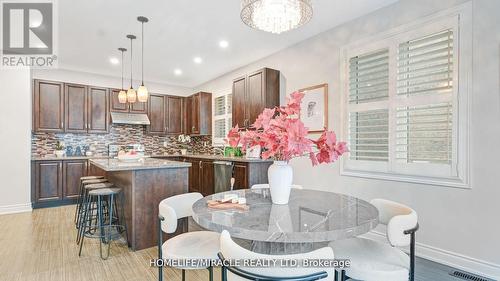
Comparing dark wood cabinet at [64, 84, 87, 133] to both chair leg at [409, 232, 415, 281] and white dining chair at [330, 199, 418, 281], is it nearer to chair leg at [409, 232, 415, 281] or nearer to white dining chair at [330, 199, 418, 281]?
white dining chair at [330, 199, 418, 281]

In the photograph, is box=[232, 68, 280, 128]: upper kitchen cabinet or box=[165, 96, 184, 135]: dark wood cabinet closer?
box=[232, 68, 280, 128]: upper kitchen cabinet

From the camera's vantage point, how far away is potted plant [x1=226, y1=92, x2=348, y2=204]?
146 centimetres

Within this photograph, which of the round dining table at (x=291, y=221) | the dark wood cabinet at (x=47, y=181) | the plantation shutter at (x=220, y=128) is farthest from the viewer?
the plantation shutter at (x=220, y=128)

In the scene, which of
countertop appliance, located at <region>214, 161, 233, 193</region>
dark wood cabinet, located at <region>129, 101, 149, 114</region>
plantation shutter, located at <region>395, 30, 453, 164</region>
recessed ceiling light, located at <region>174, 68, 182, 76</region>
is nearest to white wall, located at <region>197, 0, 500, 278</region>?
plantation shutter, located at <region>395, 30, 453, 164</region>

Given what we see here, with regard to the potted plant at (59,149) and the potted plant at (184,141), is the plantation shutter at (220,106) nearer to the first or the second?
the potted plant at (184,141)

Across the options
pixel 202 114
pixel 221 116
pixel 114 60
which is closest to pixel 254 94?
pixel 221 116

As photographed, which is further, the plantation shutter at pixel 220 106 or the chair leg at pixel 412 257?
the plantation shutter at pixel 220 106

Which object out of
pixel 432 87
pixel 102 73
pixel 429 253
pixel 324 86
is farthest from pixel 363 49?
pixel 102 73

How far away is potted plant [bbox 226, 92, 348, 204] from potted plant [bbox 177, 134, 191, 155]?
5522 millimetres

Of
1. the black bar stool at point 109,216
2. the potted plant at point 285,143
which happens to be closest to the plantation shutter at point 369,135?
the potted plant at point 285,143

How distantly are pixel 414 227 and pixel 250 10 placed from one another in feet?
5.74

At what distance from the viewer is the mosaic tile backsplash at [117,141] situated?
5.35 metres

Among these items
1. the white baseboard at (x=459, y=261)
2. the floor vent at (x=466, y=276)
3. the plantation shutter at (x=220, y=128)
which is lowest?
the floor vent at (x=466, y=276)

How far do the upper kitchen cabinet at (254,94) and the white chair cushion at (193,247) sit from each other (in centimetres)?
284
